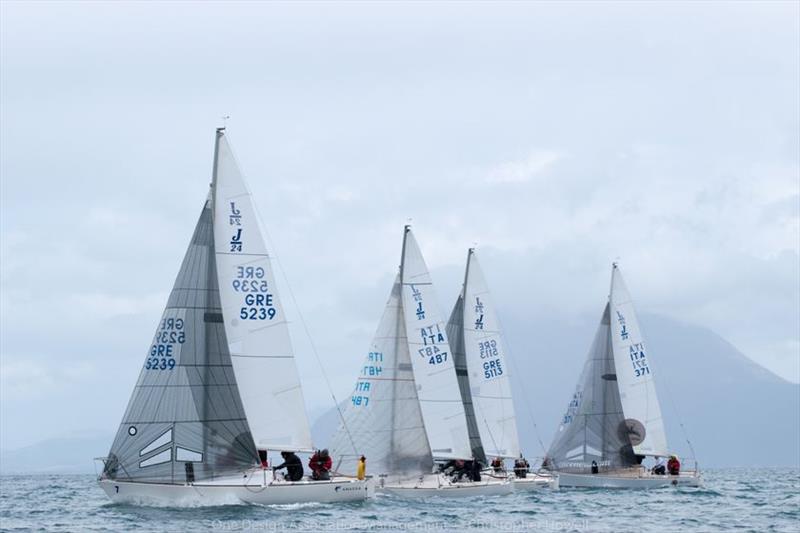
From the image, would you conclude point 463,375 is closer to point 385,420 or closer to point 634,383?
point 385,420

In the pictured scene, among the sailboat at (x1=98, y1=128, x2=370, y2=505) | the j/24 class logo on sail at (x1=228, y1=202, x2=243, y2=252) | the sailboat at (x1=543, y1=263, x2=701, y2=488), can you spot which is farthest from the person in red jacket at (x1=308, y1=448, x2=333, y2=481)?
the sailboat at (x1=543, y1=263, x2=701, y2=488)

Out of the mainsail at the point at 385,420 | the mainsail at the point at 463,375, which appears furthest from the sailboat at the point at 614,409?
the mainsail at the point at 385,420

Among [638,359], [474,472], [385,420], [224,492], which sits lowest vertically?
[224,492]

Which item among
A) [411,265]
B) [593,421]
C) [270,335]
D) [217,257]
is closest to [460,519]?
[270,335]

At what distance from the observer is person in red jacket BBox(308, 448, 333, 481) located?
43.0 metres

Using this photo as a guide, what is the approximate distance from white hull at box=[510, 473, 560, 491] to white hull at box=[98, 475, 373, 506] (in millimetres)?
17567

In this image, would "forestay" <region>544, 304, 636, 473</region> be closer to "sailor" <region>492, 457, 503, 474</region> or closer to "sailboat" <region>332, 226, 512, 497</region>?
"sailor" <region>492, 457, 503, 474</region>

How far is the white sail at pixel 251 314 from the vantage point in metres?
42.2

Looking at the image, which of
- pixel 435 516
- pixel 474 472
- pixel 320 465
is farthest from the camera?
pixel 474 472

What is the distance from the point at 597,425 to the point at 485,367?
28.8 feet

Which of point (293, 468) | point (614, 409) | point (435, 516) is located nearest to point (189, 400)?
point (293, 468)

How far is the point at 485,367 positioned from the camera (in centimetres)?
6225

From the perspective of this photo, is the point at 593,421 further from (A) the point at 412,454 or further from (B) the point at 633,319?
(A) the point at 412,454

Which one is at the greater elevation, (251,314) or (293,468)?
(251,314)
